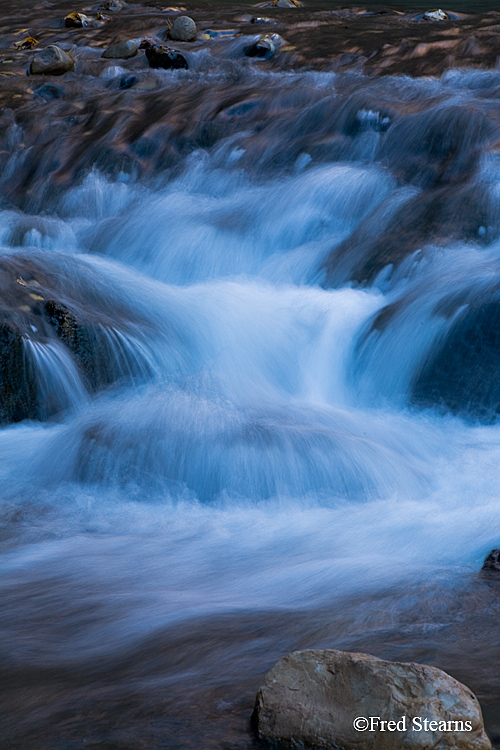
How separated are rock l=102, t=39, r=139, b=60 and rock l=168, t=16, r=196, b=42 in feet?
2.49

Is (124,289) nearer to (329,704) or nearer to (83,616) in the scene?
(83,616)

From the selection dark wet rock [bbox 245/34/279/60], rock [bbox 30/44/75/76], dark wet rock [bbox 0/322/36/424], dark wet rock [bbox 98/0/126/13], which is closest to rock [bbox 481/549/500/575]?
dark wet rock [bbox 0/322/36/424]

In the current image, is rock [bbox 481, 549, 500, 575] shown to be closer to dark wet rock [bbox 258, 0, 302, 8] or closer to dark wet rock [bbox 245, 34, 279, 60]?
dark wet rock [bbox 245, 34, 279, 60]

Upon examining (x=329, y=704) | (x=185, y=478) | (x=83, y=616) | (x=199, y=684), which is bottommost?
(x=185, y=478)

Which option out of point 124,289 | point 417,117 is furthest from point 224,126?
point 124,289

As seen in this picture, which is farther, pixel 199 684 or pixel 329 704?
pixel 199 684

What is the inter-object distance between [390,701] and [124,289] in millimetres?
4513

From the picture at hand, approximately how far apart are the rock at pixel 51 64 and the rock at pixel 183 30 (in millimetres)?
1820

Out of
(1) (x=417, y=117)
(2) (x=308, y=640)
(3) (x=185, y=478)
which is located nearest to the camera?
(2) (x=308, y=640)

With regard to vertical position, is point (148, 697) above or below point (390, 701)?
below

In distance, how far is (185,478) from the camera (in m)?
4.07

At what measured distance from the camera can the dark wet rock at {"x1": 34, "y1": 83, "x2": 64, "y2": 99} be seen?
1011cm
